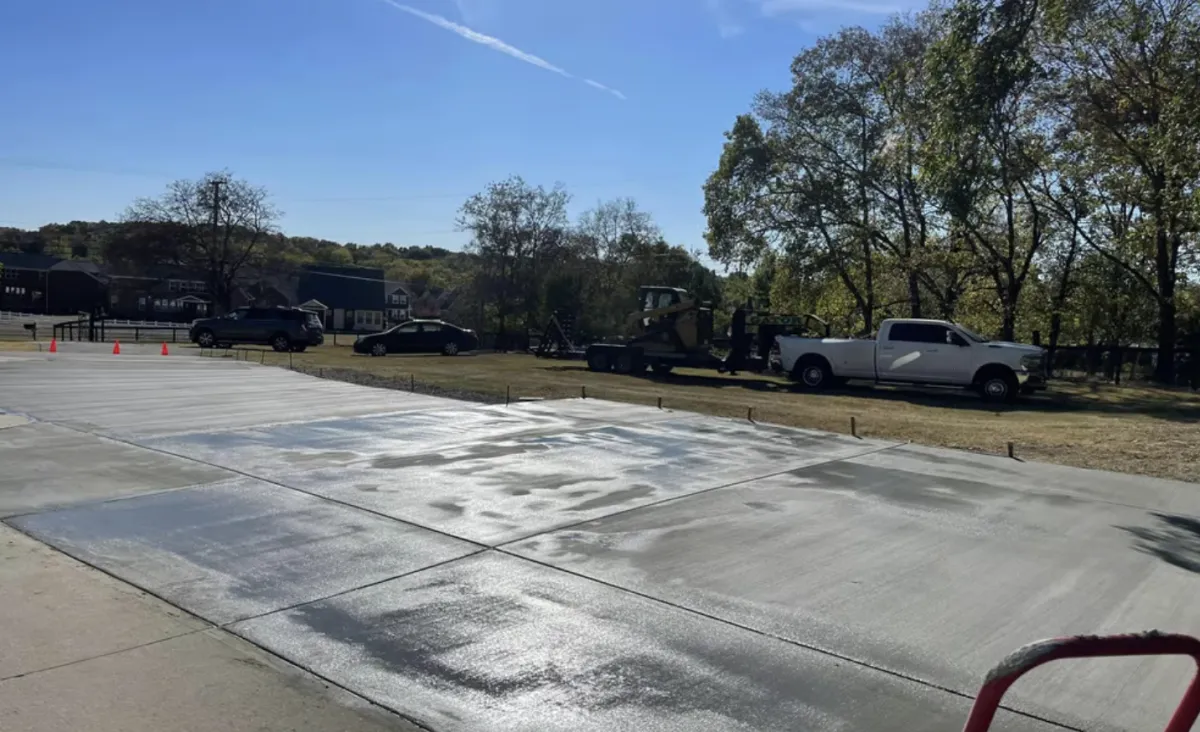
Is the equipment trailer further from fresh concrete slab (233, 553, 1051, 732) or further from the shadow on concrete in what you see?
fresh concrete slab (233, 553, 1051, 732)

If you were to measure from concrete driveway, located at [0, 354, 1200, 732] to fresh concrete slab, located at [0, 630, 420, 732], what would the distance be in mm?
159

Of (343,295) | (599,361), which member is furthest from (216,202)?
(599,361)

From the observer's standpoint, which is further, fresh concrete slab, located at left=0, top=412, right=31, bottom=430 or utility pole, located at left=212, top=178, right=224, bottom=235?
utility pole, located at left=212, top=178, right=224, bottom=235

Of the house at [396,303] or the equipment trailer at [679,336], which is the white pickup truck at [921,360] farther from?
the house at [396,303]

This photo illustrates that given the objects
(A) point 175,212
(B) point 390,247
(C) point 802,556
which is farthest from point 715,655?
(B) point 390,247

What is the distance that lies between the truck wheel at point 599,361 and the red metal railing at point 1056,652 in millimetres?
26433

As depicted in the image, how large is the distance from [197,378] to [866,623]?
58.0 feet

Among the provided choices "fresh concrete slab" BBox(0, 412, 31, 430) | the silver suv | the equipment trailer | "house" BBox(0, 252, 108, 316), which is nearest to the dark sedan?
the silver suv

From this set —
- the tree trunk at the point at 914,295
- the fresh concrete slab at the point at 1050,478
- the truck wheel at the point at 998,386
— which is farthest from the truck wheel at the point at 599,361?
the fresh concrete slab at the point at 1050,478

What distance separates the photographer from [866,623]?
A: 5.47m

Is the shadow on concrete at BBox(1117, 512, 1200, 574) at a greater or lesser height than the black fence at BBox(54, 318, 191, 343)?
lesser

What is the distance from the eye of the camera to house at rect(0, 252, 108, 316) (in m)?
88.9

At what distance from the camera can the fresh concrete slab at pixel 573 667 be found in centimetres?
420

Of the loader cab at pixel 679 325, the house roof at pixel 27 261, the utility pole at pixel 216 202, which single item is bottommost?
the loader cab at pixel 679 325
